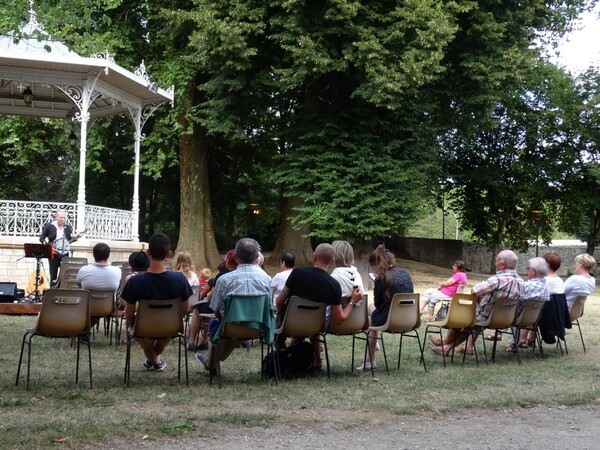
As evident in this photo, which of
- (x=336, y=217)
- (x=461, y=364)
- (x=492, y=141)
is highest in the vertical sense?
(x=492, y=141)

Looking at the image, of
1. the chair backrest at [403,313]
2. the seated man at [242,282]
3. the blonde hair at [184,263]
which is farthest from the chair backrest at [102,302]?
the chair backrest at [403,313]

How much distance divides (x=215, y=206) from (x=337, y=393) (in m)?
23.4

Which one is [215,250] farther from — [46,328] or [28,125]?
[46,328]

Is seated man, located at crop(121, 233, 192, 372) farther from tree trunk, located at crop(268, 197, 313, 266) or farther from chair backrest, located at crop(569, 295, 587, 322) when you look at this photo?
tree trunk, located at crop(268, 197, 313, 266)

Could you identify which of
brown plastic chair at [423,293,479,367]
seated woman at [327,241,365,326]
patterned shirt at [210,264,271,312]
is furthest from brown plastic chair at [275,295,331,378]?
brown plastic chair at [423,293,479,367]

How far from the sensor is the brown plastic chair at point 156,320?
7074 millimetres

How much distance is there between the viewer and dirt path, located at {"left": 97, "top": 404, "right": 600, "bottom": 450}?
5227 mm

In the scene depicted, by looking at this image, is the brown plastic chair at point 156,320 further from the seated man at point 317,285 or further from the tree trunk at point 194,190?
the tree trunk at point 194,190

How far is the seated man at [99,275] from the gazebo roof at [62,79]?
7.72m

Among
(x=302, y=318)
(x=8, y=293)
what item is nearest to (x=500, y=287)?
(x=302, y=318)

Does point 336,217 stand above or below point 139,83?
below

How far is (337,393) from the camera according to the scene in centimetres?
700

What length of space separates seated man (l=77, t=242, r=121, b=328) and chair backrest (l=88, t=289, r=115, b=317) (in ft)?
0.41

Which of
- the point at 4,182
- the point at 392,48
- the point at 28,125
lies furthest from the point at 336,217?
the point at 4,182
